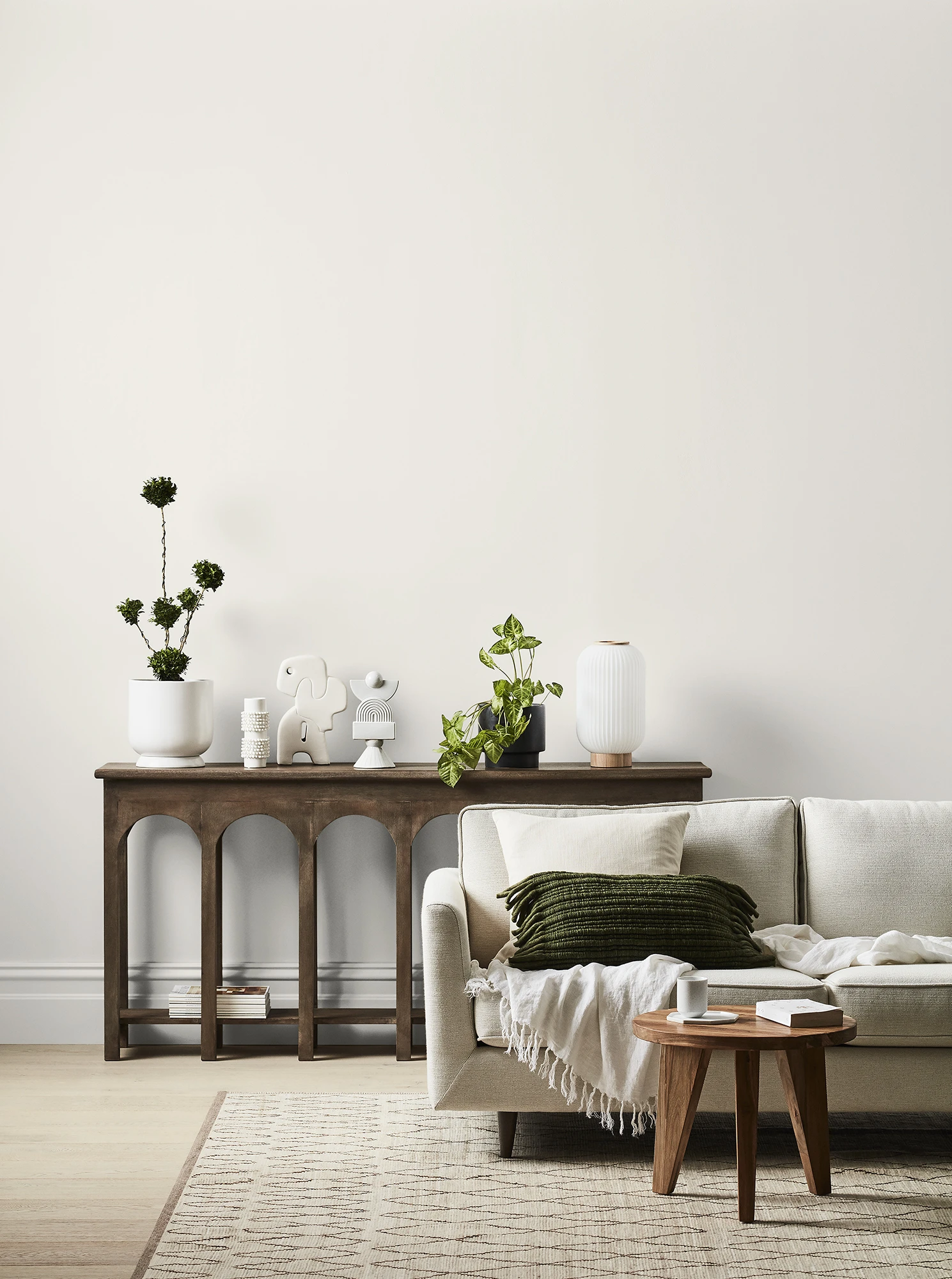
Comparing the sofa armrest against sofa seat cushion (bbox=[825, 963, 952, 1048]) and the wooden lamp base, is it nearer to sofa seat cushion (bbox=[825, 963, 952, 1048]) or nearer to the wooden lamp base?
sofa seat cushion (bbox=[825, 963, 952, 1048])

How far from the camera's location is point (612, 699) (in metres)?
3.77

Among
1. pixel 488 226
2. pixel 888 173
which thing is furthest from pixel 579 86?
pixel 888 173

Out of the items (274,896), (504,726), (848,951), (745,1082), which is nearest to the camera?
(745,1082)

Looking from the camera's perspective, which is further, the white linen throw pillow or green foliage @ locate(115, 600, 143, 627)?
green foliage @ locate(115, 600, 143, 627)

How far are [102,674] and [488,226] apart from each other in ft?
6.38

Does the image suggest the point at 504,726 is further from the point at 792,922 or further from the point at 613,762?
the point at 792,922

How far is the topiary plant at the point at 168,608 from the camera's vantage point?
149 inches

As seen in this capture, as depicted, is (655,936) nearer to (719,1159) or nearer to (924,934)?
(719,1159)

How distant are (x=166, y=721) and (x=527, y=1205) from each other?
72.2 inches

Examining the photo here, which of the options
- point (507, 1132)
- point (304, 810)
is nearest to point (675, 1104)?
point (507, 1132)

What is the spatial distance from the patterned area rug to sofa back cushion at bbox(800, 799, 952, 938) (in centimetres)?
52

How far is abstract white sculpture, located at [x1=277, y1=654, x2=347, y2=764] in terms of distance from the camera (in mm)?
3865

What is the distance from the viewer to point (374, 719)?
3826 mm

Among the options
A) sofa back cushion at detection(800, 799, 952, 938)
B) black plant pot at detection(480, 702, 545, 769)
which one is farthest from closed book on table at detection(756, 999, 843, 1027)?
black plant pot at detection(480, 702, 545, 769)
